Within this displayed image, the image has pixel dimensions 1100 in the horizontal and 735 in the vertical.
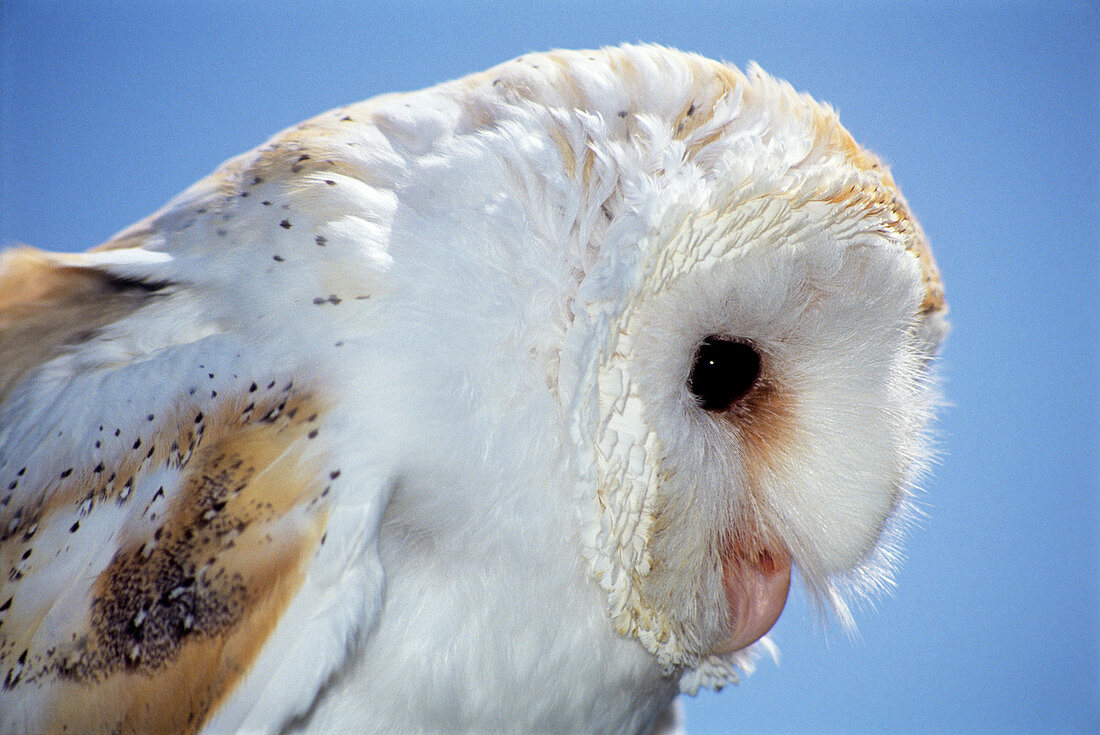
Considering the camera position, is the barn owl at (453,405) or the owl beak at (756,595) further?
the owl beak at (756,595)

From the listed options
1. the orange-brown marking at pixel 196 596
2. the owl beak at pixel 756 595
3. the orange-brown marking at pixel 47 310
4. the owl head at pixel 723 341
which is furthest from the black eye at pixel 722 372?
the orange-brown marking at pixel 47 310

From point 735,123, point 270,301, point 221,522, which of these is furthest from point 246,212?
point 735,123

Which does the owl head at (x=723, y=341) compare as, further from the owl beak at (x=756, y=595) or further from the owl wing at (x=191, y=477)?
the owl wing at (x=191, y=477)

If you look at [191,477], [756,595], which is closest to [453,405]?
[191,477]

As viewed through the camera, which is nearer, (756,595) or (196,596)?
(196,596)

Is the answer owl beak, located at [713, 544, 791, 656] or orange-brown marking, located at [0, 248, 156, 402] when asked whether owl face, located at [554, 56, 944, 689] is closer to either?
owl beak, located at [713, 544, 791, 656]

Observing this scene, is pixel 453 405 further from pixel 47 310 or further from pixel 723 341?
pixel 47 310

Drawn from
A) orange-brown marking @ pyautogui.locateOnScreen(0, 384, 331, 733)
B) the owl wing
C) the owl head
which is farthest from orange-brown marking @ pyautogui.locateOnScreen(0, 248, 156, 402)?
the owl head
